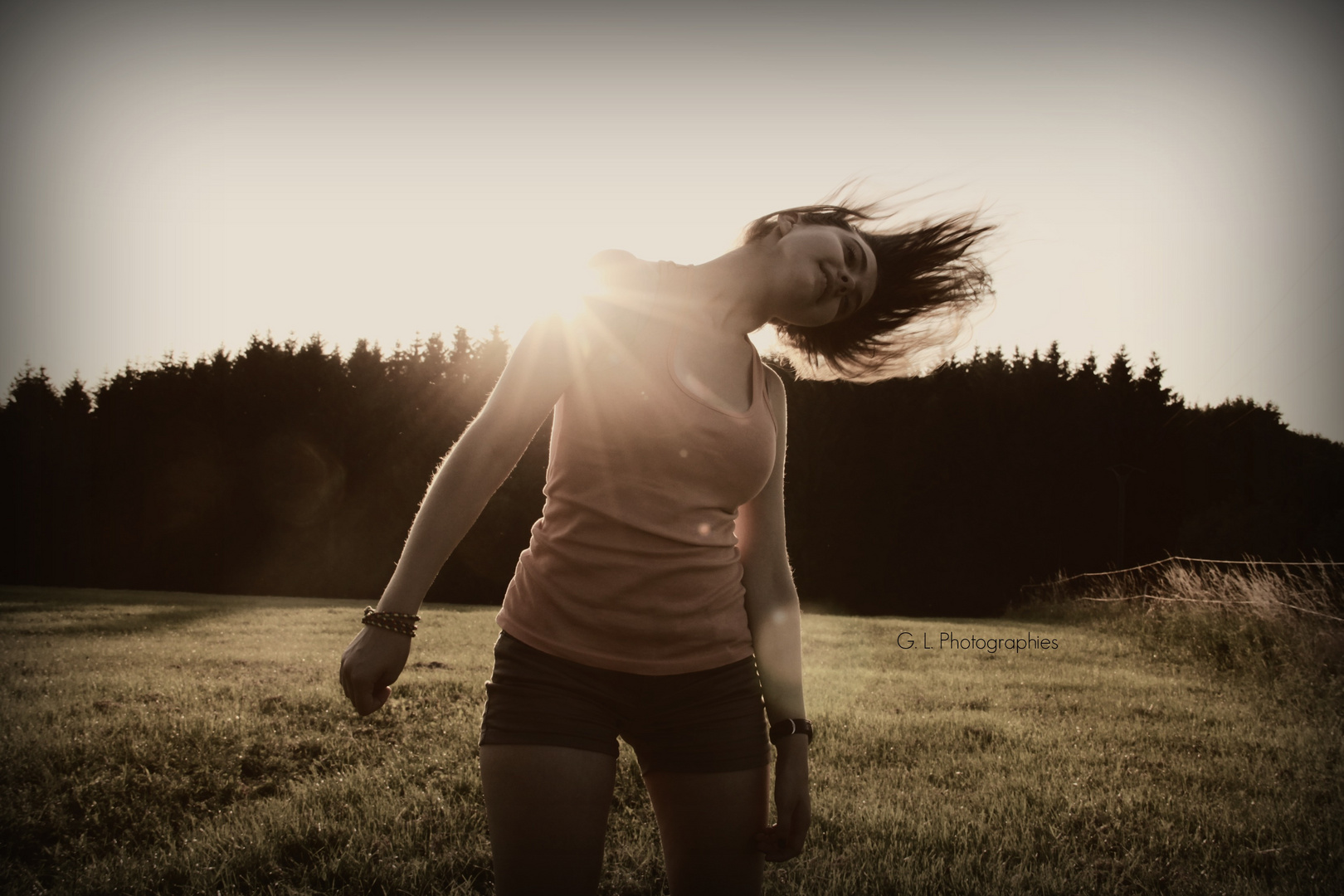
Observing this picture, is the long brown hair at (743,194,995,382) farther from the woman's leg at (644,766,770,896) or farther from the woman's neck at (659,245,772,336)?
the woman's leg at (644,766,770,896)

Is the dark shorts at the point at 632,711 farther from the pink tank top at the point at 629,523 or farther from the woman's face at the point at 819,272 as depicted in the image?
the woman's face at the point at 819,272

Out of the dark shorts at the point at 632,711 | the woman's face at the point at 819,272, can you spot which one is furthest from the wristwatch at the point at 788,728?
the woman's face at the point at 819,272

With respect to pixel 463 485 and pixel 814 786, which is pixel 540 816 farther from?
pixel 814 786

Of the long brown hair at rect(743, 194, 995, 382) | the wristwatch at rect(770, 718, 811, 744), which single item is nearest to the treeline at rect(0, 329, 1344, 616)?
the long brown hair at rect(743, 194, 995, 382)

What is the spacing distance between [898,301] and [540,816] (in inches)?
75.3

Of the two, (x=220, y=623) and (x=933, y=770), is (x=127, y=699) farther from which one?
(x=220, y=623)

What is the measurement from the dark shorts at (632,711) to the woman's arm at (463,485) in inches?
9.8

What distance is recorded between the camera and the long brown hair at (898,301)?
2.55 m

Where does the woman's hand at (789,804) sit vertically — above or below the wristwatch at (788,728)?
below

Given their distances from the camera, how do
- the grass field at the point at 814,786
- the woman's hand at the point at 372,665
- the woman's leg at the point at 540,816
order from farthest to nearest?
the grass field at the point at 814,786 → the woman's leg at the point at 540,816 → the woman's hand at the point at 372,665

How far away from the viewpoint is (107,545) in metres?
34.9

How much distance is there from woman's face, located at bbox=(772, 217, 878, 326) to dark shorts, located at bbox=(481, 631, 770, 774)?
99cm

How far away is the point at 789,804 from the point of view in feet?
6.19

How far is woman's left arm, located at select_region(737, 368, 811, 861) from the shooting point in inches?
74.6
